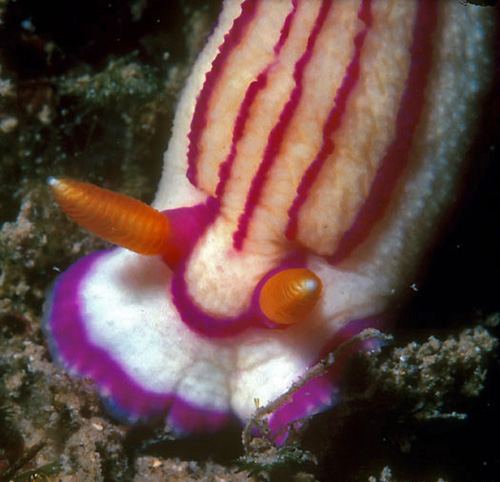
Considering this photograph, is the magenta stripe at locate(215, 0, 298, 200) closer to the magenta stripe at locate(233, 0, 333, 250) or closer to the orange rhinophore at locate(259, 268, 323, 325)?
the magenta stripe at locate(233, 0, 333, 250)

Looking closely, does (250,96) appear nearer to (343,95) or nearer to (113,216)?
(343,95)

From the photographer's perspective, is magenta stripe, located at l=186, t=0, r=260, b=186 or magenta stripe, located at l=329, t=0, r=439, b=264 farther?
magenta stripe, located at l=186, t=0, r=260, b=186

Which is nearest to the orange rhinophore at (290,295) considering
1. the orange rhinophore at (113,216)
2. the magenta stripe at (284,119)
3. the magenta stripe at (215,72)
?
the magenta stripe at (284,119)

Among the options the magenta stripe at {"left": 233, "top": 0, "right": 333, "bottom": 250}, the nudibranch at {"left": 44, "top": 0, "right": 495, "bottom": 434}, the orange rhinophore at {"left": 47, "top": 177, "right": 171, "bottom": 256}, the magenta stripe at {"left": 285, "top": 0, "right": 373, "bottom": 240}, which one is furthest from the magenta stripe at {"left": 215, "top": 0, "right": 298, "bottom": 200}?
the orange rhinophore at {"left": 47, "top": 177, "right": 171, "bottom": 256}

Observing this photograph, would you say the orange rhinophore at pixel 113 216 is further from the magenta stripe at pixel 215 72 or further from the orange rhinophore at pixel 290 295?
the orange rhinophore at pixel 290 295

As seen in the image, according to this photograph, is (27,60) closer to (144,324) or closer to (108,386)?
(144,324)

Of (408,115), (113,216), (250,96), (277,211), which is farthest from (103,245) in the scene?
(408,115)
